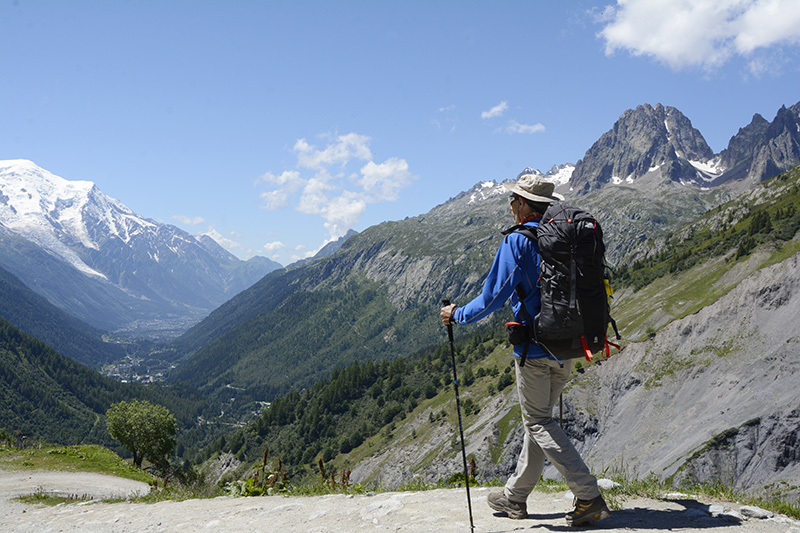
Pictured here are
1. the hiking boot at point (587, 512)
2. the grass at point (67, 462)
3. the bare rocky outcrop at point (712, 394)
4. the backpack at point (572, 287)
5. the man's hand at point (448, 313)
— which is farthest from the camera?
the bare rocky outcrop at point (712, 394)

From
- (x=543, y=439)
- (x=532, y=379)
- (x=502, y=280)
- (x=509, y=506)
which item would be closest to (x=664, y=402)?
(x=509, y=506)

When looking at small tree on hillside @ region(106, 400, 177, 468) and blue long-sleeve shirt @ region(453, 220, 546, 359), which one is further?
small tree on hillside @ region(106, 400, 177, 468)

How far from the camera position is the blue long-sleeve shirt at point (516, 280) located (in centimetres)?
663

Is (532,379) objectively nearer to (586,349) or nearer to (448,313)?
(586,349)

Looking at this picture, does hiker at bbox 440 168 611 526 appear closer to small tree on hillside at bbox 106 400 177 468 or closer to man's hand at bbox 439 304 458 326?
man's hand at bbox 439 304 458 326

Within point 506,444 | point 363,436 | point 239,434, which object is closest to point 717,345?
point 506,444

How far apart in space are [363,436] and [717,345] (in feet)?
361

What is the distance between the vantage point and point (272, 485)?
11922 millimetres

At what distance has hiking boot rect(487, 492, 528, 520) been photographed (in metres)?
7.08

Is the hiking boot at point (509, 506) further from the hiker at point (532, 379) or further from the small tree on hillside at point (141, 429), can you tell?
the small tree on hillside at point (141, 429)

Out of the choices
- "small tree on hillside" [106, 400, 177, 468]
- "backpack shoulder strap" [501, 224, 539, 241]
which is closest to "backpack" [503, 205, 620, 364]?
"backpack shoulder strap" [501, 224, 539, 241]

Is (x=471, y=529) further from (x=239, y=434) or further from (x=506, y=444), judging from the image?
(x=239, y=434)

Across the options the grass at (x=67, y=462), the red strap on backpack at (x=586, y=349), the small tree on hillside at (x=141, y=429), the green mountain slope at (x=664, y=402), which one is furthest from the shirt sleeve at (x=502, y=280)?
the small tree on hillside at (x=141, y=429)

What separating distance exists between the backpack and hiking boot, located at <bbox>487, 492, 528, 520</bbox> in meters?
2.64
